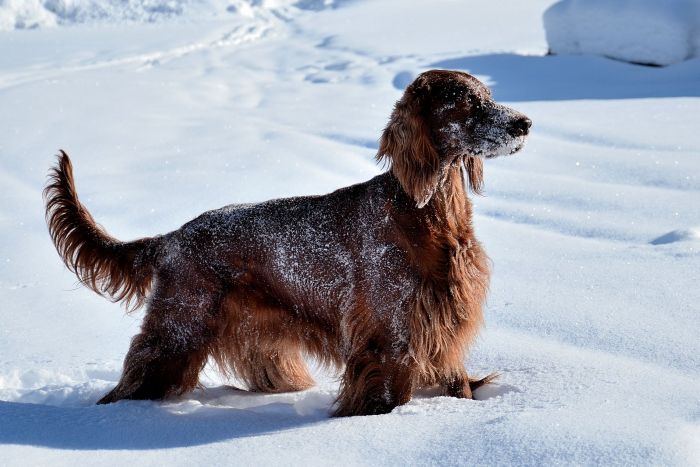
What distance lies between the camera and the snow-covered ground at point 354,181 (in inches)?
107

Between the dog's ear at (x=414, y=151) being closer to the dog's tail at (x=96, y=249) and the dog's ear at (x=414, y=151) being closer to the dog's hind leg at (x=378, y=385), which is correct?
the dog's hind leg at (x=378, y=385)

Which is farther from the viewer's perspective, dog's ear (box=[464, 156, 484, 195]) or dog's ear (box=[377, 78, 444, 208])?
dog's ear (box=[464, 156, 484, 195])

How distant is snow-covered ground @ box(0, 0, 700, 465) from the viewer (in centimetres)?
273

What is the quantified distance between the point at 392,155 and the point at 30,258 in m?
2.78

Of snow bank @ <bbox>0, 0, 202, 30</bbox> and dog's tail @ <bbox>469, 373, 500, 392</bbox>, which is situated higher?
snow bank @ <bbox>0, 0, 202, 30</bbox>

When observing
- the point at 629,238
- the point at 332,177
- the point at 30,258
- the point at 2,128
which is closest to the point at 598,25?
the point at 332,177

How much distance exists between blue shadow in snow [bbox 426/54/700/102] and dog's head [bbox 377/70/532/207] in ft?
19.7

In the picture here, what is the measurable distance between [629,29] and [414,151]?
25.3ft

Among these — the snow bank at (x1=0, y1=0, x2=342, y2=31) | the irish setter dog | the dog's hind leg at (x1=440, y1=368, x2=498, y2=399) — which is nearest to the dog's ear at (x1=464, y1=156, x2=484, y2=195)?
the irish setter dog

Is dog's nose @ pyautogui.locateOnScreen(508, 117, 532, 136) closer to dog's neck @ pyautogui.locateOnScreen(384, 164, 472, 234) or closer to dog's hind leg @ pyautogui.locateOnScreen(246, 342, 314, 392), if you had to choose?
dog's neck @ pyautogui.locateOnScreen(384, 164, 472, 234)

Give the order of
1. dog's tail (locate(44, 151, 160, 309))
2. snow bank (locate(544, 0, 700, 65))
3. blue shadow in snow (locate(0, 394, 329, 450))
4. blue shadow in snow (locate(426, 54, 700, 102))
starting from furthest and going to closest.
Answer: snow bank (locate(544, 0, 700, 65))
blue shadow in snow (locate(426, 54, 700, 102))
dog's tail (locate(44, 151, 160, 309))
blue shadow in snow (locate(0, 394, 329, 450))

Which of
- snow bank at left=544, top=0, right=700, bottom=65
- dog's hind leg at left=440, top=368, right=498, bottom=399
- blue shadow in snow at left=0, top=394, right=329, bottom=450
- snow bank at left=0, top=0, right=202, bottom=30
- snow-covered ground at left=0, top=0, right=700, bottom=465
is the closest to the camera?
snow-covered ground at left=0, top=0, right=700, bottom=465

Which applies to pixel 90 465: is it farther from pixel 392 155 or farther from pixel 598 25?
pixel 598 25

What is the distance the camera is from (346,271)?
3.36 metres
